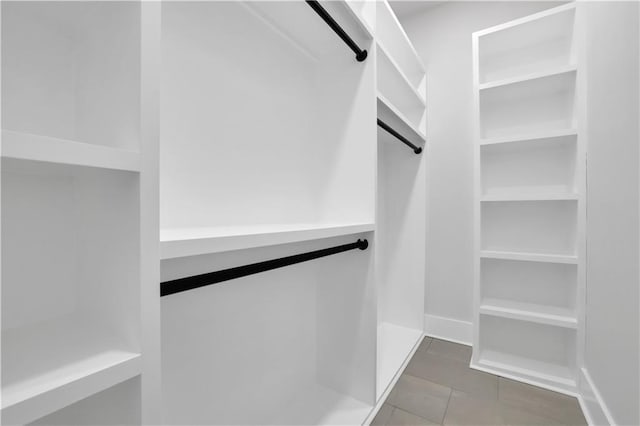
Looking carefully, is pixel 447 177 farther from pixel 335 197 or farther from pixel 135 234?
pixel 135 234

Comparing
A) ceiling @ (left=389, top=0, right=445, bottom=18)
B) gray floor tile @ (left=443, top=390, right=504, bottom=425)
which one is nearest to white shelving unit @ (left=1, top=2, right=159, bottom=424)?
gray floor tile @ (left=443, top=390, right=504, bottom=425)

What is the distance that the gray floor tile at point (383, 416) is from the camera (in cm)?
121

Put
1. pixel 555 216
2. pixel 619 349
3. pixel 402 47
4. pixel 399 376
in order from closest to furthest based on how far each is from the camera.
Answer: pixel 619 349
pixel 399 376
pixel 555 216
pixel 402 47

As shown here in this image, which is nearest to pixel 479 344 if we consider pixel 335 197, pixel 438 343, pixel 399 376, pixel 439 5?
pixel 438 343

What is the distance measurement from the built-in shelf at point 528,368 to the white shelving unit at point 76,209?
1.85m

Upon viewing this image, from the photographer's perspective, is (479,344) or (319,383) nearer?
(319,383)

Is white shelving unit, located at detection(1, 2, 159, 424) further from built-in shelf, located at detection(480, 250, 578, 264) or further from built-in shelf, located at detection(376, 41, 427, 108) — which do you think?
built-in shelf, located at detection(480, 250, 578, 264)

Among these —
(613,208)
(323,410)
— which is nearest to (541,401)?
(613,208)

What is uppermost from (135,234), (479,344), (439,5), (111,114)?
(439,5)

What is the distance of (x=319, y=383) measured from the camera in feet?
4.53

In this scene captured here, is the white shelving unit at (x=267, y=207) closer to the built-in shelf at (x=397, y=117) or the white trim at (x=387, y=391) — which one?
the white trim at (x=387, y=391)

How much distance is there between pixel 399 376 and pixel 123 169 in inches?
65.3

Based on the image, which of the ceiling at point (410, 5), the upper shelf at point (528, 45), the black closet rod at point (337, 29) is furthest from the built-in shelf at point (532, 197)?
the ceiling at point (410, 5)

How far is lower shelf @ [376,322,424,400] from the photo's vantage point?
1.48 m
